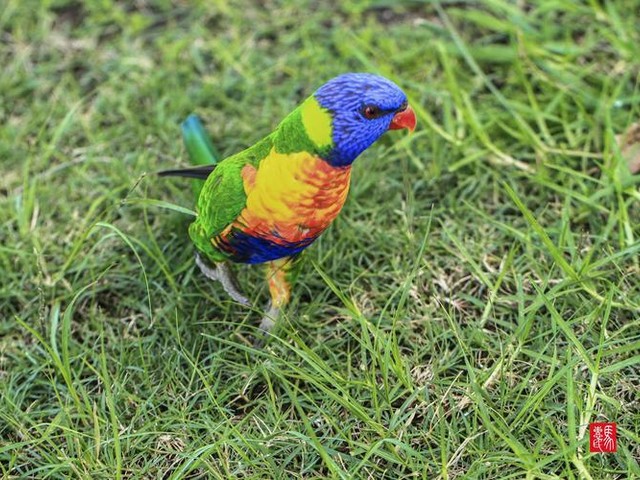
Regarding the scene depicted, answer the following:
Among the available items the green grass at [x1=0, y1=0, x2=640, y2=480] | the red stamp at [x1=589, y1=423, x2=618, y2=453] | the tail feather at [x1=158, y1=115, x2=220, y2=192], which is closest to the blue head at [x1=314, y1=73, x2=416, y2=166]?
the green grass at [x1=0, y1=0, x2=640, y2=480]

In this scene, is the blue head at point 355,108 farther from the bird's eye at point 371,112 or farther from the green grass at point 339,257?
the green grass at point 339,257

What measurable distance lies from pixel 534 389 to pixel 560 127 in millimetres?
1313

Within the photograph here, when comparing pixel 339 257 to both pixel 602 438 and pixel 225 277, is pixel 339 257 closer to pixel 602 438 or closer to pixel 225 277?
pixel 225 277

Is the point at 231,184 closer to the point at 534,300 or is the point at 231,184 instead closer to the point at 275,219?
the point at 275,219

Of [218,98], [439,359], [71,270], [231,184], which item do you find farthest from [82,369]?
[218,98]

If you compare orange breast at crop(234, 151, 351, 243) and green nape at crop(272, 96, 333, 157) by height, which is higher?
green nape at crop(272, 96, 333, 157)

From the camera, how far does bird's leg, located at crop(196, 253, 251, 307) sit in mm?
2492

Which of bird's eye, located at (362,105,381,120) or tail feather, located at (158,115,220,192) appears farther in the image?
tail feather, located at (158,115,220,192)

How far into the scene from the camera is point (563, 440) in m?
2.10

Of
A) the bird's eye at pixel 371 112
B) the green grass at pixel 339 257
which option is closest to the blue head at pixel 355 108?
the bird's eye at pixel 371 112

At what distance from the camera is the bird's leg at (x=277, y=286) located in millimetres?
2409

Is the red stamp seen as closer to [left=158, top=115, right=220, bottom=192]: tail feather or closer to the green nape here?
the green nape

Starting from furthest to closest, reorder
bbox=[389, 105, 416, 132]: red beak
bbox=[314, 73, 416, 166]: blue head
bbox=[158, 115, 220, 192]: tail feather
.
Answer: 1. bbox=[158, 115, 220, 192]: tail feather
2. bbox=[389, 105, 416, 132]: red beak
3. bbox=[314, 73, 416, 166]: blue head

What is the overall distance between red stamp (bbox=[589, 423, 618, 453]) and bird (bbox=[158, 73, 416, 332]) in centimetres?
98
